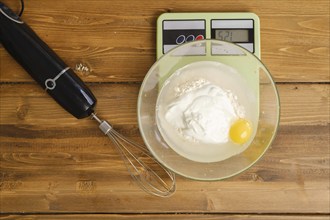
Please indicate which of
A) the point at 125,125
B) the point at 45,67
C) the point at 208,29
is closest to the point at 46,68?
the point at 45,67

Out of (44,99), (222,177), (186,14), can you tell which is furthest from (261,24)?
(44,99)

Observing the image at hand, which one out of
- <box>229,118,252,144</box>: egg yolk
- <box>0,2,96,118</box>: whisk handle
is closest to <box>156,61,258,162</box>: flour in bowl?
<box>229,118,252,144</box>: egg yolk

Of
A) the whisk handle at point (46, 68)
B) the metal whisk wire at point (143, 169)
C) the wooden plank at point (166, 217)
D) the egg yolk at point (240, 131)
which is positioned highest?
the whisk handle at point (46, 68)

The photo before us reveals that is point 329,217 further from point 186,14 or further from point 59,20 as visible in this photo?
point 59,20

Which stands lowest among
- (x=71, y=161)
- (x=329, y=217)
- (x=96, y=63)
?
(x=329, y=217)

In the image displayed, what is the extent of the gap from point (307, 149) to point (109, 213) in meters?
0.32

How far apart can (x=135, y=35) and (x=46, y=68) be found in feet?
0.49

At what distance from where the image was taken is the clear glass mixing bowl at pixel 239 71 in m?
0.67

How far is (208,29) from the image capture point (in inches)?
28.2

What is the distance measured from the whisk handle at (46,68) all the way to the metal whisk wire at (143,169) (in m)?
0.08

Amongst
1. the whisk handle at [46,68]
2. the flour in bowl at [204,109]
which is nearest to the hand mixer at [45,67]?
the whisk handle at [46,68]

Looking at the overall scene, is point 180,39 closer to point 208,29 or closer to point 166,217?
point 208,29

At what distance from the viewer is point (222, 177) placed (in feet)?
2.19

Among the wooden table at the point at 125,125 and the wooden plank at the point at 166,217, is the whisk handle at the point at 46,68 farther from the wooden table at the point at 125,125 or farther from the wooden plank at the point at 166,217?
the wooden plank at the point at 166,217
